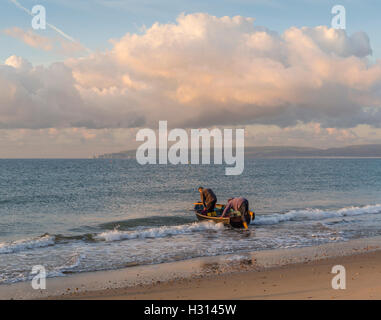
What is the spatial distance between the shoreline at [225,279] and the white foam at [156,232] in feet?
19.4

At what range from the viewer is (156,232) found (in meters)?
19.7

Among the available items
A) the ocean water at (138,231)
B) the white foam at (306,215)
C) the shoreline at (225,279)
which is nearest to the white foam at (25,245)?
the ocean water at (138,231)

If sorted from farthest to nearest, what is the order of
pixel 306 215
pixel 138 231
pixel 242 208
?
pixel 306 215, pixel 242 208, pixel 138 231

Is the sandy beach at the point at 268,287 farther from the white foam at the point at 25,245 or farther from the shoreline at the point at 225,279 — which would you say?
the white foam at the point at 25,245

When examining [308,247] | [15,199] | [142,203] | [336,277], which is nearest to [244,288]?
[336,277]

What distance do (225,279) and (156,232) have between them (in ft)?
30.6

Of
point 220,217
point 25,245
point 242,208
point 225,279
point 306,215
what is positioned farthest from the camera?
point 306,215

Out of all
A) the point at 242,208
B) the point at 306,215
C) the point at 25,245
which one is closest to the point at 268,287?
the point at 242,208

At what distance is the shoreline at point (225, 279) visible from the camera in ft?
30.9

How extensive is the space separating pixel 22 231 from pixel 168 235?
845 centimetres

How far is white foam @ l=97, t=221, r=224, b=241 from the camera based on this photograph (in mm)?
18663

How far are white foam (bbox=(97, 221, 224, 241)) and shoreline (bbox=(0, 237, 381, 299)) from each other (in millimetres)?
5898

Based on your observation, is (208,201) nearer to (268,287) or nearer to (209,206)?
(209,206)
